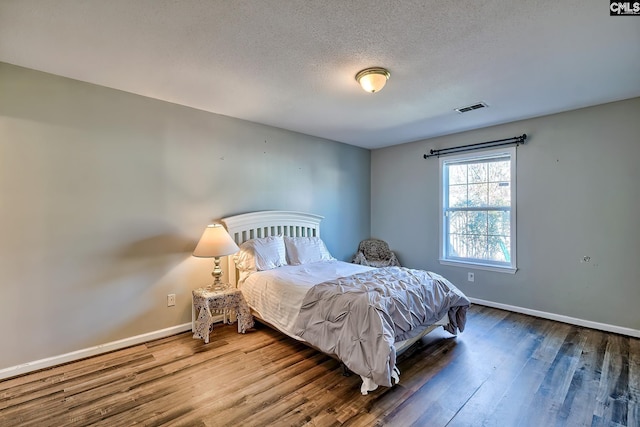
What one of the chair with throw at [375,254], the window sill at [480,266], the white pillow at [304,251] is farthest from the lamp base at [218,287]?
the window sill at [480,266]

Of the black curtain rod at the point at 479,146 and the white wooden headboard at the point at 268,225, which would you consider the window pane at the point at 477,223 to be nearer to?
the black curtain rod at the point at 479,146

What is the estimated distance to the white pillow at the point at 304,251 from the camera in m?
3.68

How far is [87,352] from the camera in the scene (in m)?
2.66

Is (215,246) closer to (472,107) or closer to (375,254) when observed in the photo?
(375,254)

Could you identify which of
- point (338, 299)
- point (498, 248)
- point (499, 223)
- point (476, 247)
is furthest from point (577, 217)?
point (338, 299)

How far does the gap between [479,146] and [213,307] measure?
4.00 metres

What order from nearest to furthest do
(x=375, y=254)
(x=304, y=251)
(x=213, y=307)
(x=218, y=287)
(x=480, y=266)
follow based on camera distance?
(x=213, y=307)
(x=218, y=287)
(x=304, y=251)
(x=480, y=266)
(x=375, y=254)

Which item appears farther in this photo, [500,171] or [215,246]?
[500,171]

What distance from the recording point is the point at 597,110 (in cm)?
326

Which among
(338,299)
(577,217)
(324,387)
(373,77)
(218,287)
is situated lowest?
(324,387)

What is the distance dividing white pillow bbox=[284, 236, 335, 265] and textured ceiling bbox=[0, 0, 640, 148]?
5.46ft

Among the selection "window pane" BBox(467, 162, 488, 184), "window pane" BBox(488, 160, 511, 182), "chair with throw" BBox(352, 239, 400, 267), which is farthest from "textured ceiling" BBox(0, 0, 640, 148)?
"chair with throw" BBox(352, 239, 400, 267)

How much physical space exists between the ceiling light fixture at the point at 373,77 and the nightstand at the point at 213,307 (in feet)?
7.98

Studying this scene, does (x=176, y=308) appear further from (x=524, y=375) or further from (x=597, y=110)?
(x=597, y=110)
